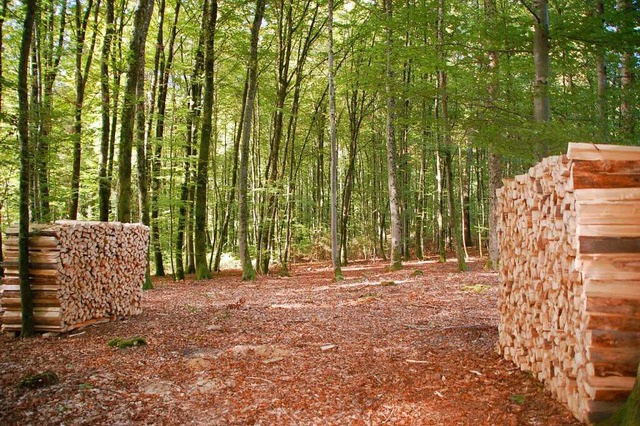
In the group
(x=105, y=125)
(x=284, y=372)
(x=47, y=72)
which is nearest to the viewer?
(x=284, y=372)

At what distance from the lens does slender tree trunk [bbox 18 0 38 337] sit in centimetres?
646

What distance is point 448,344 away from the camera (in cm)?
605

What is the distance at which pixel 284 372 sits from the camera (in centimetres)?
526

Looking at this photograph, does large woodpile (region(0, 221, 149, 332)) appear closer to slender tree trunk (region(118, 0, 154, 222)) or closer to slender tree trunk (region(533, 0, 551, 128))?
slender tree trunk (region(118, 0, 154, 222))

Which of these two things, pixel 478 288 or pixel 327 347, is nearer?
pixel 327 347

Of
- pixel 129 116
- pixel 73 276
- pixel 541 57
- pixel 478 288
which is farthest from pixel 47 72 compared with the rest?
pixel 478 288

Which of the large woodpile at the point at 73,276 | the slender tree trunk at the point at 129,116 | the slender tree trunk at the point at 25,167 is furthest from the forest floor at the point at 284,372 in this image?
the slender tree trunk at the point at 129,116

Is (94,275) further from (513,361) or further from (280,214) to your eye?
(280,214)

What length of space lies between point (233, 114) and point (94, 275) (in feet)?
68.7

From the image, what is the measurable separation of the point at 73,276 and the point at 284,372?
4590mm

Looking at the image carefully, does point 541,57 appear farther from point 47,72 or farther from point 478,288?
point 47,72

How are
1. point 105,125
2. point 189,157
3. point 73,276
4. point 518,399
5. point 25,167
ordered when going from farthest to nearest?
point 189,157 < point 105,125 < point 73,276 < point 25,167 < point 518,399

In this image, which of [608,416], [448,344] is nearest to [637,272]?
[608,416]

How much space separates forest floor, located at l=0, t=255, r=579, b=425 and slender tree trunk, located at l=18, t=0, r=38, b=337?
0.58 m
